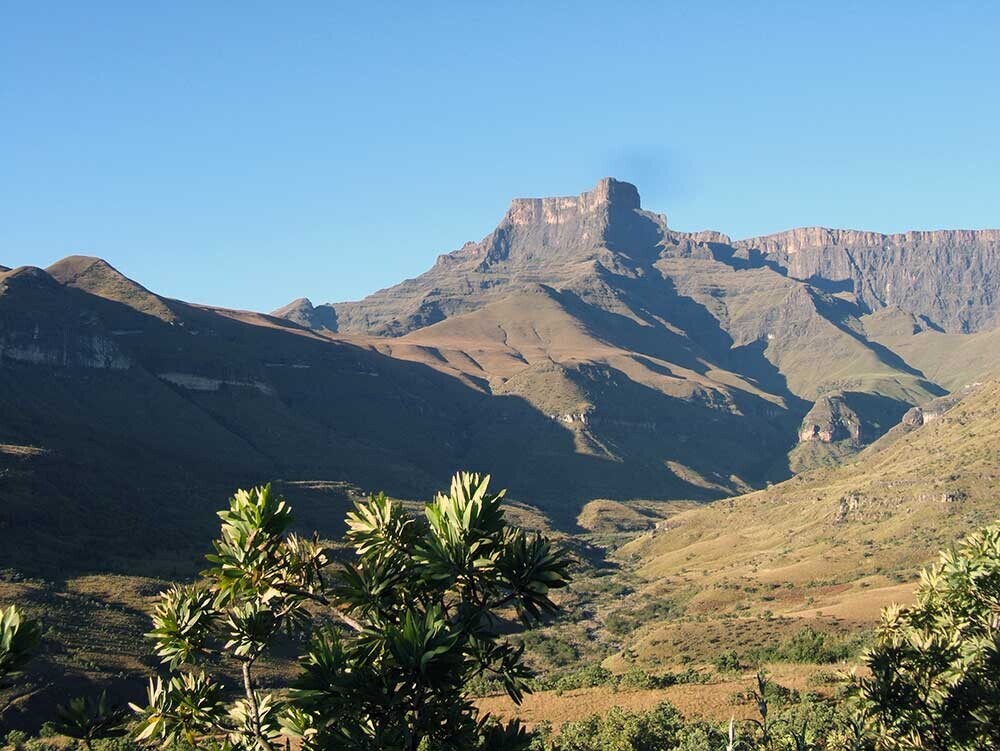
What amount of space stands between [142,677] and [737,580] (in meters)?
64.3

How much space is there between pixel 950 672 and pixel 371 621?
443 inches

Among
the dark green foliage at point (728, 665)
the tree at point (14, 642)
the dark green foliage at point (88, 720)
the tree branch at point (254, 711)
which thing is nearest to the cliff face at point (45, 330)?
the dark green foliage at point (728, 665)

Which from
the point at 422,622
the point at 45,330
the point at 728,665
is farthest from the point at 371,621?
the point at 45,330

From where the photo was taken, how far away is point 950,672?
1581 cm

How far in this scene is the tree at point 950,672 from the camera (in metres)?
15.5

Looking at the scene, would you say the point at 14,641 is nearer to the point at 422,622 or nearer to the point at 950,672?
the point at 422,622

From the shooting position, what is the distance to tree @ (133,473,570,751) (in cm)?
925

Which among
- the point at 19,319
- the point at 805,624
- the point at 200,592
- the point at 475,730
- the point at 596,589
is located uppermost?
the point at 19,319

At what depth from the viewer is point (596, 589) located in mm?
113625

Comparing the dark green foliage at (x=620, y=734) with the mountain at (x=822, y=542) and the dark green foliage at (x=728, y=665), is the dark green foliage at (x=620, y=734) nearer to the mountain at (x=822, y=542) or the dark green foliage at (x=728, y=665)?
the dark green foliage at (x=728, y=665)

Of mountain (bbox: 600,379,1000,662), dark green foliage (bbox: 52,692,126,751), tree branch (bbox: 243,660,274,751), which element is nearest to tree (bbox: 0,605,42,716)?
dark green foliage (bbox: 52,692,126,751)

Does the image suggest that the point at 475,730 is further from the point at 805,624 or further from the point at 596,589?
the point at 596,589

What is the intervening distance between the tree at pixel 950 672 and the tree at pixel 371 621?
8881 mm

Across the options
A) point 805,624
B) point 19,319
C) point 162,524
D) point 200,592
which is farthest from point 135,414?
point 200,592
